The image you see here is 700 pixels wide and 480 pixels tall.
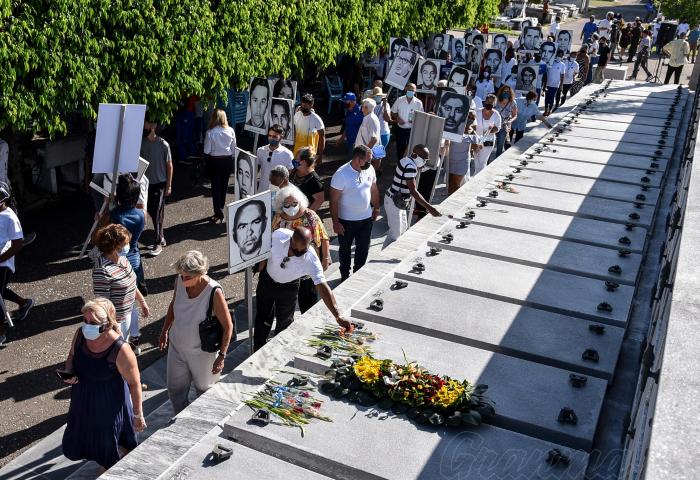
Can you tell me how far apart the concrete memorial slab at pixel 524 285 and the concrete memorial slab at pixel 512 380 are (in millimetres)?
924

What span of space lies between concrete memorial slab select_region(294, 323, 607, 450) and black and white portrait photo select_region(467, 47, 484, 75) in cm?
1626

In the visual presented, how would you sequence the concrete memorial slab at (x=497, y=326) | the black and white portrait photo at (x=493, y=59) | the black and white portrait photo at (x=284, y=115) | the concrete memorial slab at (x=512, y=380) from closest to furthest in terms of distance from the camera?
1. the concrete memorial slab at (x=512, y=380)
2. the concrete memorial slab at (x=497, y=326)
3. the black and white portrait photo at (x=284, y=115)
4. the black and white portrait photo at (x=493, y=59)

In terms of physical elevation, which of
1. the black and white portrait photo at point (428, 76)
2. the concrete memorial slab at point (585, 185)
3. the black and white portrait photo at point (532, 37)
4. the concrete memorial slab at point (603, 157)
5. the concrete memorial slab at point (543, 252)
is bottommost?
the concrete memorial slab at point (543, 252)

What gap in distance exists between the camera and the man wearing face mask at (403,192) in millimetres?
9703

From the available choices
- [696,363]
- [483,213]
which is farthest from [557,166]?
[696,363]

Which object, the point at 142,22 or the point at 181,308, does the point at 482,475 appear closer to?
the point at 181,308

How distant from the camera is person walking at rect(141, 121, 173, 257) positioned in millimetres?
10875

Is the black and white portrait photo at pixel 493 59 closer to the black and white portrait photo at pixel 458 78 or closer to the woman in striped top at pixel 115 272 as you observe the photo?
the black and white portrait photo at pixel 458 78

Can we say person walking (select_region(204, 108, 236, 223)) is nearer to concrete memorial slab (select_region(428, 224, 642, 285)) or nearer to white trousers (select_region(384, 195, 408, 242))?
white trousers (select_region(384, 195, 408, 242))

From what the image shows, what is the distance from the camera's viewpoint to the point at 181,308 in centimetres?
606

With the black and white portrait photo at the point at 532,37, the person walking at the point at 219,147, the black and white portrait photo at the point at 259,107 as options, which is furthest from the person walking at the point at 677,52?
the person walking at the point at 219,147

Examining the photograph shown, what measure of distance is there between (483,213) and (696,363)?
7032mm

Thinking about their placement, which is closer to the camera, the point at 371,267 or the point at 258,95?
the point at 371,267

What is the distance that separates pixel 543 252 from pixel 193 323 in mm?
4222
